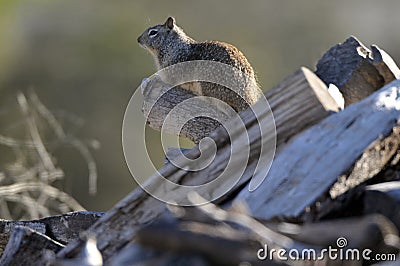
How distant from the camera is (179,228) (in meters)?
1.51

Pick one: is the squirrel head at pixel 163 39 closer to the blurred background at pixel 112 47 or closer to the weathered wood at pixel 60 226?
the weathered wood at pixel 60 226

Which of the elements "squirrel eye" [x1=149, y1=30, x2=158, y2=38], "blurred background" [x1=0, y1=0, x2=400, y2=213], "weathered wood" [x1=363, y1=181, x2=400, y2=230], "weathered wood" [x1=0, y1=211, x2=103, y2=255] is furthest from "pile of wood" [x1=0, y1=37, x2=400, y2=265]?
"blurred background" [x1=0, y1=0, x2=400, y2=213]

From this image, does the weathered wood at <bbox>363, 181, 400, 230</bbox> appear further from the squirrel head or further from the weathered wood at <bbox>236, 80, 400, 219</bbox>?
the squirrel head

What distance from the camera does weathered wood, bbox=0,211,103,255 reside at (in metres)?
2.66

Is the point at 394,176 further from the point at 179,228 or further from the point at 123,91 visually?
the point at 123,91

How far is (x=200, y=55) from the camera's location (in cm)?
537

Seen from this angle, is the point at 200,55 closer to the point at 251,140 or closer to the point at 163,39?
the point at 163,39

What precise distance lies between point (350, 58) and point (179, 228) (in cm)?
138

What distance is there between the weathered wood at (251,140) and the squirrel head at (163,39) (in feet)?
11.8

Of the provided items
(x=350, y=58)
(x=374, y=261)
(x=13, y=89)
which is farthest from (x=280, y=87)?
(x=13, y=89)

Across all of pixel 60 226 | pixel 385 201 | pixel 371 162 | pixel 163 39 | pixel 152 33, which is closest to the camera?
pixel 385 201

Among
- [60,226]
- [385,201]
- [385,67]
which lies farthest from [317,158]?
[60,226]

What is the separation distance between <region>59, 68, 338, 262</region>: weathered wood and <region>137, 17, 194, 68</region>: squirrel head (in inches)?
142

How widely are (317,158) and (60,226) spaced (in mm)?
922
